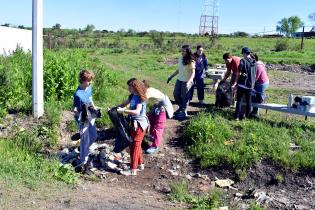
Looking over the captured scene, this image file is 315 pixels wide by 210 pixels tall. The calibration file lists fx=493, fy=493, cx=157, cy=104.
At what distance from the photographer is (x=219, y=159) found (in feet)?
28.3

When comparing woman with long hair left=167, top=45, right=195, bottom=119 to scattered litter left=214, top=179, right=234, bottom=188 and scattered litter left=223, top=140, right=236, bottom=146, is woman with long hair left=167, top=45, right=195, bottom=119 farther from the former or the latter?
scattered litter left=214, top=179, right=234, bottom=188

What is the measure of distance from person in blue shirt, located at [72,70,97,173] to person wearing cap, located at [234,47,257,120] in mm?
3467

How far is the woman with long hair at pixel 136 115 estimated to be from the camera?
310 inches

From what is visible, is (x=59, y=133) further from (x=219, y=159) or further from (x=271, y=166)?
(x=271, y=166)

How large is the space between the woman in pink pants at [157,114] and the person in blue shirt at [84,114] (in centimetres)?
112

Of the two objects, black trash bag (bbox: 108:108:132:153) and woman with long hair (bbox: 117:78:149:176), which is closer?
woman with long hair (bbox: 117:78:149:176)

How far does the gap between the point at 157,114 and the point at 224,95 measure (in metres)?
3.05

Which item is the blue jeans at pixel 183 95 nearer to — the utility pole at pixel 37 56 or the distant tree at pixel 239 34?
the utility pole at pixel 37 56

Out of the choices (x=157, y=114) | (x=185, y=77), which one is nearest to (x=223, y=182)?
(x=157, y=114)

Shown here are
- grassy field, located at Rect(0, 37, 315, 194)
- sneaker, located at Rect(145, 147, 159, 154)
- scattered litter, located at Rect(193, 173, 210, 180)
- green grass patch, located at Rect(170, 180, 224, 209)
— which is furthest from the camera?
sneaker, located at Rect(145, 147, 159, 154)

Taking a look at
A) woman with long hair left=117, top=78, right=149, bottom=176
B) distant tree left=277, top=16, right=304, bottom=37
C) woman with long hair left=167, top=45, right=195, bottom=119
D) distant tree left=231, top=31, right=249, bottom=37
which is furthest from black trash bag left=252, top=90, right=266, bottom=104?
distant tree left=277, top=16, right=304, bottom=37

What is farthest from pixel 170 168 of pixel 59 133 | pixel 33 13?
pixel 33 13

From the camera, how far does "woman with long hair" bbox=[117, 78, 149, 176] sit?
7.87m

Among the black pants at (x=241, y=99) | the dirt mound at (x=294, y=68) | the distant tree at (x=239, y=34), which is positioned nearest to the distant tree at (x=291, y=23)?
the distant tree at (x=239, y=34)
